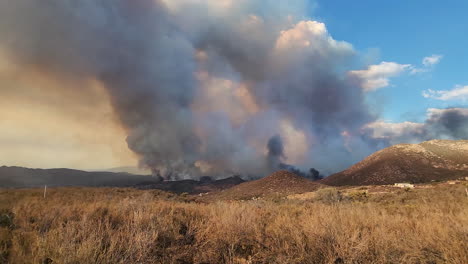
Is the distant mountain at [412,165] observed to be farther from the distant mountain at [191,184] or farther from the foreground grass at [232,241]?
the foreground grass at [232,241]

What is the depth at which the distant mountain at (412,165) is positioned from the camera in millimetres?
100750

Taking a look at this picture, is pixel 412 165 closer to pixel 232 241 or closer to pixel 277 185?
pixel 277 185

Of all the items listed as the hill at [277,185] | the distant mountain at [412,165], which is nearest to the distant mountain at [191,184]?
the distant mountain at [412,165]

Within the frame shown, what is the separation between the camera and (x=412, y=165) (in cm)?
11225

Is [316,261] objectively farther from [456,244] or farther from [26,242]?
[26,242]

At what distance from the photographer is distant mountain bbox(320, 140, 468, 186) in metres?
101

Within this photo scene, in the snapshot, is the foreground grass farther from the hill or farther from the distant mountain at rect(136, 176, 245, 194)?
the distant mountain at rect(136, 176, 245, 194)

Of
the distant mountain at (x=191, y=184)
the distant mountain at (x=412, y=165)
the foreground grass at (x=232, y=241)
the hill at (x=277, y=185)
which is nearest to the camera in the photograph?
the foreground grass at (x=232, y=241)

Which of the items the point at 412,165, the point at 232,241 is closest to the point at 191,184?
the point at 412,165

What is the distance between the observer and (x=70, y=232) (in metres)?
5.98

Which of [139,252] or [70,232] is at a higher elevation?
[70,232]

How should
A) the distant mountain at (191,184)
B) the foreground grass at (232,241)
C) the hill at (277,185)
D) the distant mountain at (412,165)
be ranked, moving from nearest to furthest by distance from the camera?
the foreground grass at (232,241) → the hill at (277,185) → the distant mountain at (412,165) → the distant mountain at (191,184)

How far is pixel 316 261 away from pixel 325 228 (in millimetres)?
1215

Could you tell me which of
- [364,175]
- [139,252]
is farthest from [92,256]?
[364,175]
